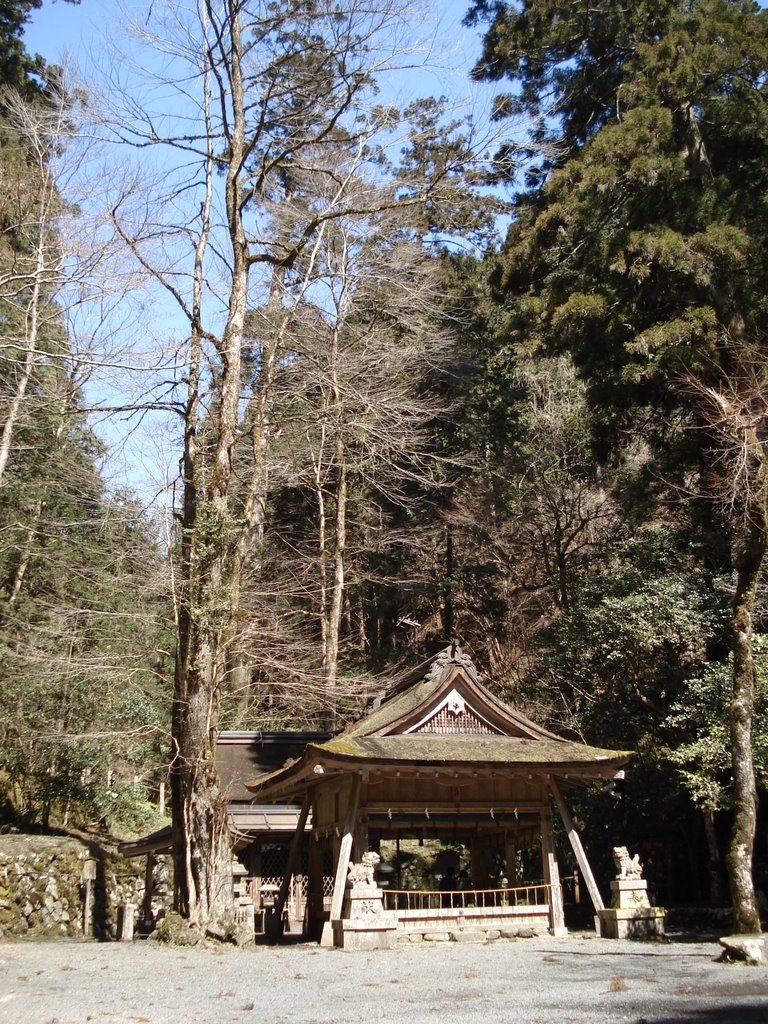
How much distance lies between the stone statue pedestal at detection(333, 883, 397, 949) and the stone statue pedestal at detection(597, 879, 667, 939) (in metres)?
3.01

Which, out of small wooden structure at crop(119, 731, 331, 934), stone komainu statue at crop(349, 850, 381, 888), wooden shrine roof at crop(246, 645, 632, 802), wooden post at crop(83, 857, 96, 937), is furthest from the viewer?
wooden post at crop(83, 857, 96, 937)

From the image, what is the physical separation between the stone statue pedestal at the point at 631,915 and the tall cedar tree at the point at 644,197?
5.49m

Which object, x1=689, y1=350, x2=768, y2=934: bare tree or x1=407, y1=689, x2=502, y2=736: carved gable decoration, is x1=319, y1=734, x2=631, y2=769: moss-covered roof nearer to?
x1=407, y1=689, x2=502, y2=736: carved gable decoration

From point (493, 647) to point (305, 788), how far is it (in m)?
10.1

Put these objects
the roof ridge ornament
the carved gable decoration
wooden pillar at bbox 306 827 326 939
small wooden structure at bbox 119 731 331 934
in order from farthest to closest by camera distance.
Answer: small wooden structure at bbox 119 731 331 934 → wooden pillar at bbox 306 827 326 939 → the roof ridge ornament → the carved gable decoration

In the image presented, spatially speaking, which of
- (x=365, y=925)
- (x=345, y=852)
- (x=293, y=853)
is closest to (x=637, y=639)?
(x=345, y=852)

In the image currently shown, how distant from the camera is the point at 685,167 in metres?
15.2

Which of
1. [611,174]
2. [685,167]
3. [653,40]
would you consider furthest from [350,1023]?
[653,40]

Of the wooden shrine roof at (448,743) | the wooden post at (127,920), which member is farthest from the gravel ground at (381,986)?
the wooden post at (127,920)

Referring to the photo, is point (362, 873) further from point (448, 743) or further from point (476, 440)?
point (476, 440)

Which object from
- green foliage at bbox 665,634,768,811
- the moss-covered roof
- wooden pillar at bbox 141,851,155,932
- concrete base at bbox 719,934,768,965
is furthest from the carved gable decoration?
wooden pillar at bbox 141,851,155,932

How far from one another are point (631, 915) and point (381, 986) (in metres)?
5.76

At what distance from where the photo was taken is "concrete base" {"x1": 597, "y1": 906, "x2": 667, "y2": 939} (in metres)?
11.2

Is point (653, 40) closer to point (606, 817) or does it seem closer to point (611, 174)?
point (611, 174)
